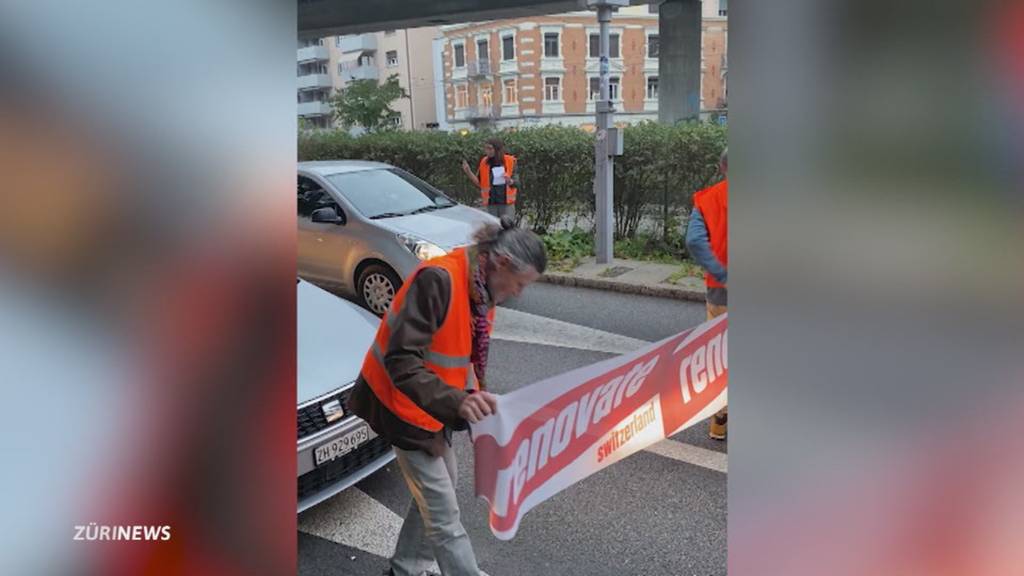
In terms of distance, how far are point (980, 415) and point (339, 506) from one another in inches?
→ 91.6

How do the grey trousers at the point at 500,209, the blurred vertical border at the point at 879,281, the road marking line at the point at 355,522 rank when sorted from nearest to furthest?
the blurred vertical border at the point at 879,281
the road marking line at the point at 355,522
the grey trousers at the point at 500,209

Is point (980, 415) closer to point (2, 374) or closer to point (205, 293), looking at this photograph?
point (205, 293)

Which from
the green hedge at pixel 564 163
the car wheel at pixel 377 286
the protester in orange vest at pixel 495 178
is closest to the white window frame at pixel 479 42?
the green hedge at pixel 564 163

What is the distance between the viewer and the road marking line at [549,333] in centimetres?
387

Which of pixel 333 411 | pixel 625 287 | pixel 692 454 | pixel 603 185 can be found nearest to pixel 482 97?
pixel 333 411

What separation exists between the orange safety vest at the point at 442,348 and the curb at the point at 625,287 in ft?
6.01

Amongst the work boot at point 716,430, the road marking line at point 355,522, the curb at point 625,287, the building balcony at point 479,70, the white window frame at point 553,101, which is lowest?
the road marking line at point 355,522

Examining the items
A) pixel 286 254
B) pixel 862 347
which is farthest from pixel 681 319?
pixel 286 254

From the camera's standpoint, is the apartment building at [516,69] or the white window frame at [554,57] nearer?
the apartment building at [516,69]

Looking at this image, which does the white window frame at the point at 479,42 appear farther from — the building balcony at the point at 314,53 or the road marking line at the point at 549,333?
the road marking line at the point at 549,333

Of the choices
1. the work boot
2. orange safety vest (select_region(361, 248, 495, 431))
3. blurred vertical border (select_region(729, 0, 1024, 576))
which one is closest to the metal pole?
the work boot

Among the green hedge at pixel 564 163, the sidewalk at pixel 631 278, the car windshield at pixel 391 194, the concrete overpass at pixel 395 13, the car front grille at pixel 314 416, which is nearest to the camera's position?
the concrete overpass at pixel 395 13

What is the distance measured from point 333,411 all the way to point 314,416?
9 cm

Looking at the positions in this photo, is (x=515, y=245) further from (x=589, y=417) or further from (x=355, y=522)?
(x=355, y=522)
